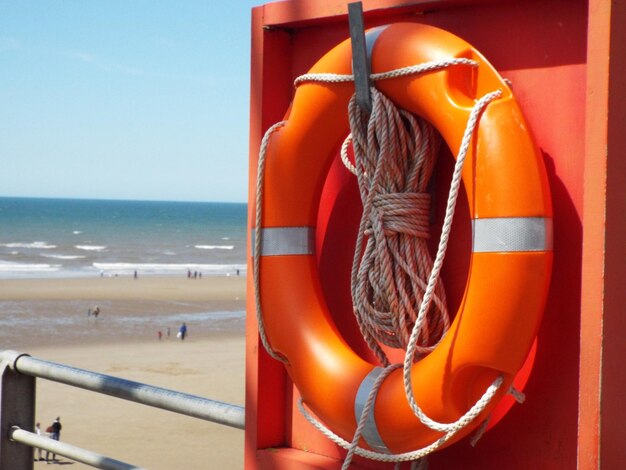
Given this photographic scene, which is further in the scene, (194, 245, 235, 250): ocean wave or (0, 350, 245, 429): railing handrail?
(194, 245, 235, 250): ocean wave

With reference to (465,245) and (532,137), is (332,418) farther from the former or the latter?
(532,137)

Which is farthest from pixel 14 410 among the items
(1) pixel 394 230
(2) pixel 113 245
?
(2) pixel 113 245

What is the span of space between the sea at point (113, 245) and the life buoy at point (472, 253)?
2935 centimetres

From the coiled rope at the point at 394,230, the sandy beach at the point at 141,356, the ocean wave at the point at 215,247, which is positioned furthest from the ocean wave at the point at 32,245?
the coiled rope at the point at 394,230

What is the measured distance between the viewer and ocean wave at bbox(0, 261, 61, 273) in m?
A: 33.1

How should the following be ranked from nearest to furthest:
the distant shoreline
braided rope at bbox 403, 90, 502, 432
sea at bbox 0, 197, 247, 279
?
braided rope at bbox 403, 90, 502, 432
the distant shoreline
sea at bbox 0, 197, 247, 279

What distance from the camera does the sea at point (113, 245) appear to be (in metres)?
35.2

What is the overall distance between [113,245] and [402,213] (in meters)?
48.1

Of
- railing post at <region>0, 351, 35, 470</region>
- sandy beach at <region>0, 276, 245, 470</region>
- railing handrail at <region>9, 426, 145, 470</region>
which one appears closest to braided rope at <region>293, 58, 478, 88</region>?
railing handrail at <region>9, 426, 145, 470</region>

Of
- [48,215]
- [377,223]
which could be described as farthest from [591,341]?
[48,215]

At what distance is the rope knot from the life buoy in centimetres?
13

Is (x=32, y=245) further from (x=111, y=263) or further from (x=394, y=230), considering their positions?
(x=394, y=230)

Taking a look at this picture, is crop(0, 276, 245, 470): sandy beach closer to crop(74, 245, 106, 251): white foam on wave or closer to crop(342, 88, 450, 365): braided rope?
crop(342, 88, 450, 365): braided rope

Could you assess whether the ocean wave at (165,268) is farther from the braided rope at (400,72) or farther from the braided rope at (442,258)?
the braided rope at (442,258)
